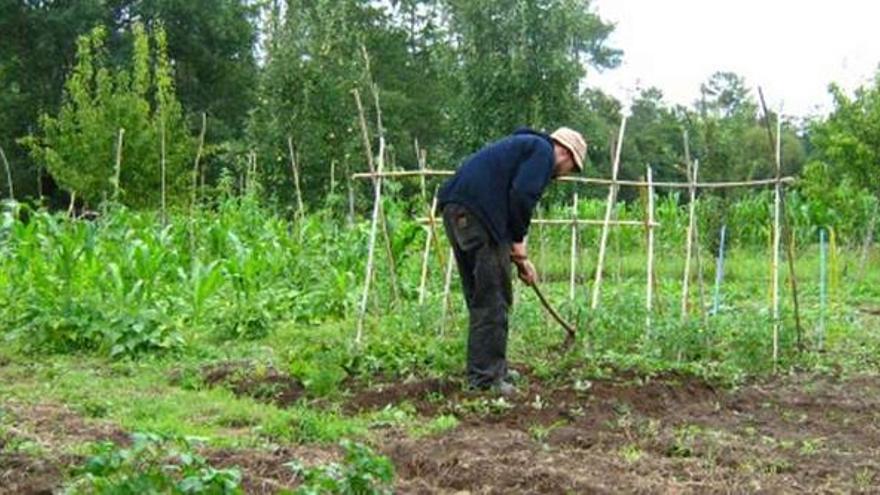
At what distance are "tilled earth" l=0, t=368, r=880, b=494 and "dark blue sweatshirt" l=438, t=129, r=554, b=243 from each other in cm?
103

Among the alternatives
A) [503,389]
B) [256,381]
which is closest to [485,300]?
[503,389]

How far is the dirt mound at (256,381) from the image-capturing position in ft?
22.1

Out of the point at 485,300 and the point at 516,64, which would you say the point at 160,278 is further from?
the point at 516,64

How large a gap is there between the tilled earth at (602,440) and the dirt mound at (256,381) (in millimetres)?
40

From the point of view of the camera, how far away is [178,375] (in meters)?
7.43

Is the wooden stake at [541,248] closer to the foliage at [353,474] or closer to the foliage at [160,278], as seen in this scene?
the foliage at [160,278]

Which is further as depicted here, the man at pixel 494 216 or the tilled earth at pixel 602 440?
the man at pixel 494 216

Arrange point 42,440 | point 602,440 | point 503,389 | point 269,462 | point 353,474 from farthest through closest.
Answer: point 503,389 → point 602,440 → point 42,440 → point 269,462 → point 353,474

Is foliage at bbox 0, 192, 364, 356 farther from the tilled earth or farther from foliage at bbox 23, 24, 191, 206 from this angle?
foliage at bbox 23, 24, 191, 206

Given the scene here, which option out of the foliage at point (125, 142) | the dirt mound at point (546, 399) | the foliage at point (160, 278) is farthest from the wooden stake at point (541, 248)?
the foliage at point (125, 142)

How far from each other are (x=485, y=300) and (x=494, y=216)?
513mm

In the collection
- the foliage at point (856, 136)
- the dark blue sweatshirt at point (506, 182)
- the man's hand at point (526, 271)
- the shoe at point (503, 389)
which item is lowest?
the shoe at point (503, 389)

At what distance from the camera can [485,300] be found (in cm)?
695

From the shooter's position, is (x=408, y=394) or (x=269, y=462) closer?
(x=269, y=462)
